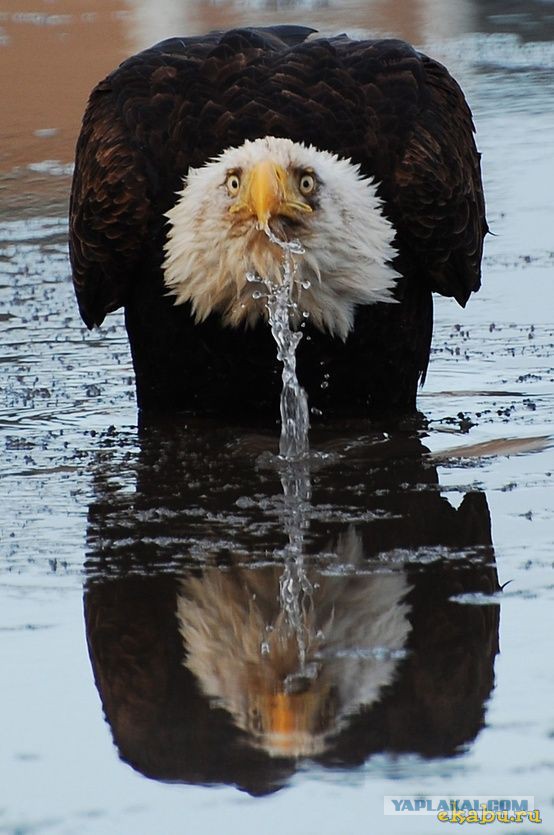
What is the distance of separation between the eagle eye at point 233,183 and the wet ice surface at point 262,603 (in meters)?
0.77

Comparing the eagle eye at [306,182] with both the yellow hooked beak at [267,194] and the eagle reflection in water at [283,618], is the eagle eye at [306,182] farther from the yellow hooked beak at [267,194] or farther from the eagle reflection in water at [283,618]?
the eagle reflection in water at [283,618]

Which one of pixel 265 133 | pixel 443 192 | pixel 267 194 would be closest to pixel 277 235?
pixel 267 194

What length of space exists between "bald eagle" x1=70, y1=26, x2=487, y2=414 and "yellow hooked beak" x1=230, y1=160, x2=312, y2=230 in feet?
0.05

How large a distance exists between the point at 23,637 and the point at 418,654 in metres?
0.80

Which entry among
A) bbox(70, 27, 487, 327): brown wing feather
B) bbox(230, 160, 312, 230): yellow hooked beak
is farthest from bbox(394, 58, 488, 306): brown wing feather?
bbox(230, 160, 312, 230): yellow hooked beak

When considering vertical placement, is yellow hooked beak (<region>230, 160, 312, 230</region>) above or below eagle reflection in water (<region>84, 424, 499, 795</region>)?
above

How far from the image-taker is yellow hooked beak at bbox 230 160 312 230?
5.26m

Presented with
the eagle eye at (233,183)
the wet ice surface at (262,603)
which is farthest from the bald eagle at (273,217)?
the wet ice surface at (262,603)

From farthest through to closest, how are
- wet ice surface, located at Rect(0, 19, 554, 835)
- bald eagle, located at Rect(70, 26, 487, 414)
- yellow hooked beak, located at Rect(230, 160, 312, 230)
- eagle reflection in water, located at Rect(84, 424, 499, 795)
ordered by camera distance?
1. bald eagle, located at Rect(70, 26, 487, 414)
2. yellow hooked beak, located at Rect(230, 160, 312, 230)
3. eagle reflection in water, located at Rect(84, 424, 499, 795)
4. wet ice surface, located at Rect(0, 19, 554, 835)

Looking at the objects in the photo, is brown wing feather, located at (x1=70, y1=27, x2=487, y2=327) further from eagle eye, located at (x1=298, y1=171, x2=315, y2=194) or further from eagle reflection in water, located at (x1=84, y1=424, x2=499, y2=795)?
eagle reflection in water, located at (x1=84, y1=424, x2=499, y2=795)

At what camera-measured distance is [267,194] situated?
5266 mm

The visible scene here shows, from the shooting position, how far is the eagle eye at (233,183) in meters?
5.42

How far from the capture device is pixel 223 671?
3.53m

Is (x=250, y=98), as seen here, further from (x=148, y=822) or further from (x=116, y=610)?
(x=148, y=822)
